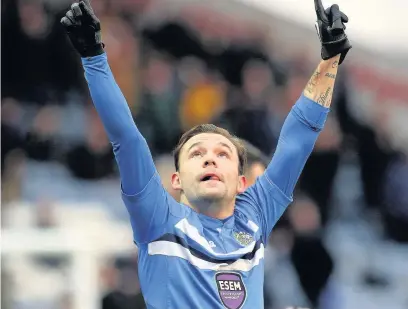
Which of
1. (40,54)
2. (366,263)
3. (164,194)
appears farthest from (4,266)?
(164,194)

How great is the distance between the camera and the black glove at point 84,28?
265 centimetres

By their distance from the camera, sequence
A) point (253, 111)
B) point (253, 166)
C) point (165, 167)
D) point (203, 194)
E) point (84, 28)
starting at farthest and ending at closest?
point (253, 111), point (165, 167), point (253, 166), point (203, 194), point (84, 28)

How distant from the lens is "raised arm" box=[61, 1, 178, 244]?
8.79ft

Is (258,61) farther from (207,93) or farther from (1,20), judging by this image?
(1,20)

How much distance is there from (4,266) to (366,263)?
252 cm

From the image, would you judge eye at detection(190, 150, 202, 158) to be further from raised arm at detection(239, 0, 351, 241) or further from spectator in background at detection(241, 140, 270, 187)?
spectator in background at detection(241, 140, 270, 187)

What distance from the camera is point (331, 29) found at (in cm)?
297

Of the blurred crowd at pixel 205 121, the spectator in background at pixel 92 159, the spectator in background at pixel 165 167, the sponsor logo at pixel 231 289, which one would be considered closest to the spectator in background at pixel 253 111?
the blurred crowd at pixel 205 121

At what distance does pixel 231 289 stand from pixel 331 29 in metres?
0.95

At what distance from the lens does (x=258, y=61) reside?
6.50 metres

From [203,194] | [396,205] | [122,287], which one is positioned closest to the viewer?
[203,194]

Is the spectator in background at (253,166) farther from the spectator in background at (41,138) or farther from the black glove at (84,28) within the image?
the spectator in background at (41,138)

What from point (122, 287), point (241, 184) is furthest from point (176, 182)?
point (122, 287)

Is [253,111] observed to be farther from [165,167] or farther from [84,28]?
[84,28]
